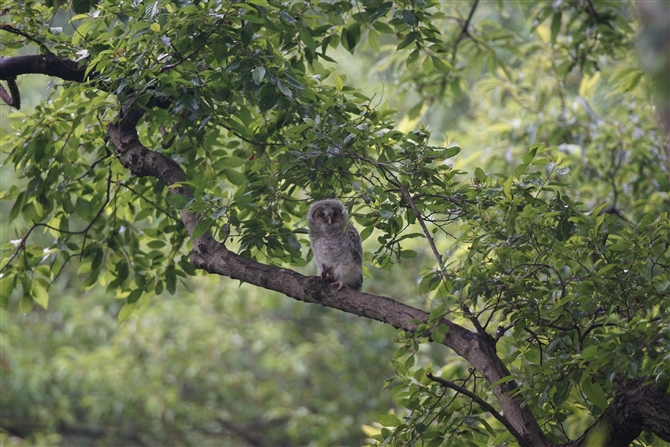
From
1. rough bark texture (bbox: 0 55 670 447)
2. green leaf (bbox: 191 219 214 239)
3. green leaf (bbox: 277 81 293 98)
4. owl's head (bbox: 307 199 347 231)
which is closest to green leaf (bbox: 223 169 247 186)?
rough bark texture (bbox: 0 55 670 447)

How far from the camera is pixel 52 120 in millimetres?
2959

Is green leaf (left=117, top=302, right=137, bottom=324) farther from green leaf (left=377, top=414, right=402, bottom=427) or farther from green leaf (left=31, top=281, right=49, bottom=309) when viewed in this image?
green leaf (left=377, top=414, right=402, bottom=427)

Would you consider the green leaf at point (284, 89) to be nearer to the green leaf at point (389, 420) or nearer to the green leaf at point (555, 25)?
the green leaf at point (389, 420)

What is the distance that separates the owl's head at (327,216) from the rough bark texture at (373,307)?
0.89m

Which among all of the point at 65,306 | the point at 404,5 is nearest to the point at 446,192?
the point at 404,5

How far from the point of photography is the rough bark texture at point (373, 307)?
1.96m

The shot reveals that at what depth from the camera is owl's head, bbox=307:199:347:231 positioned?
344 cm

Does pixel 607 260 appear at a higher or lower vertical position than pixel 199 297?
lower

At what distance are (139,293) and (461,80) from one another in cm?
225

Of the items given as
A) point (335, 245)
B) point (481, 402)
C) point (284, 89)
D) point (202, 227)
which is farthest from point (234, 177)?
point (481, 402)

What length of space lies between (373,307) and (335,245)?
998mm

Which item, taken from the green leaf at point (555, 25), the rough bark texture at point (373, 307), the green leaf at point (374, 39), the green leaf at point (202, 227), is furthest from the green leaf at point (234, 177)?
the green leaf at point (555, 25)

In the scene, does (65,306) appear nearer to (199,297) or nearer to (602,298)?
(199,297)

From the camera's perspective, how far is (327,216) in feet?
11.4
